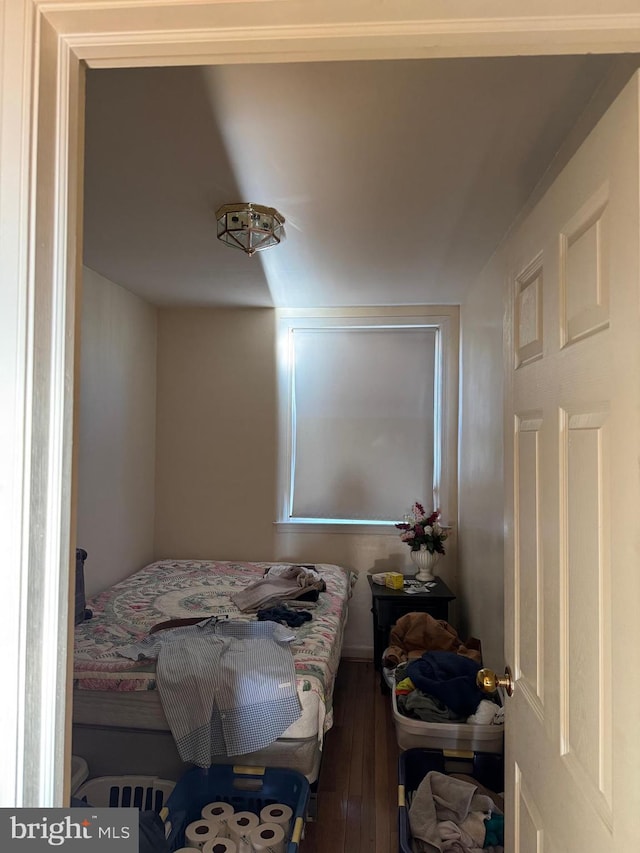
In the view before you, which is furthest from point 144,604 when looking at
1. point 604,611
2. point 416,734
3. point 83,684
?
point 604,611

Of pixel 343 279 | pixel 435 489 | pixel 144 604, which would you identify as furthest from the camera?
pixel 435 489

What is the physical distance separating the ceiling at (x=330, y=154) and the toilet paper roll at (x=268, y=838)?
85.3 inches

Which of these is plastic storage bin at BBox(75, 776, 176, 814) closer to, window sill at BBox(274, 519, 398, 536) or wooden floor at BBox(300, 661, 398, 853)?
wooden floor at BBox(300, 661, 398, 853)

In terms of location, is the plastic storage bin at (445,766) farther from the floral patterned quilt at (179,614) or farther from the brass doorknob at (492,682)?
the brass doorknob at (492,682)

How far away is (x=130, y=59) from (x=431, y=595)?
310 centimetres

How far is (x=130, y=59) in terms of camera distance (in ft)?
2.52

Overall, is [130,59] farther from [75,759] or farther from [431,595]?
[431,595]

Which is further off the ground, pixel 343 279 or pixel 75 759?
pixel 343 279

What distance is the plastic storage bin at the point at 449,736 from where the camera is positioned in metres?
2.10

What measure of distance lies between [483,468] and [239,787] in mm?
1875

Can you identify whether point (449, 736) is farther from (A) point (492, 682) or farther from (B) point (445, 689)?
(A) point (492, 682)

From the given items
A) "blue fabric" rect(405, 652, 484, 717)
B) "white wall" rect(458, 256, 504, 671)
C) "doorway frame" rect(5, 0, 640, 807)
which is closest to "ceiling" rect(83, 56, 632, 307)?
"white wall" rect(458, 256, 504, 671)

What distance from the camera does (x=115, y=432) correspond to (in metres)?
3.34

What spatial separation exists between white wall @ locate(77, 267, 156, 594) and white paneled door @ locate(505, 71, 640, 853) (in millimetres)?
2385
